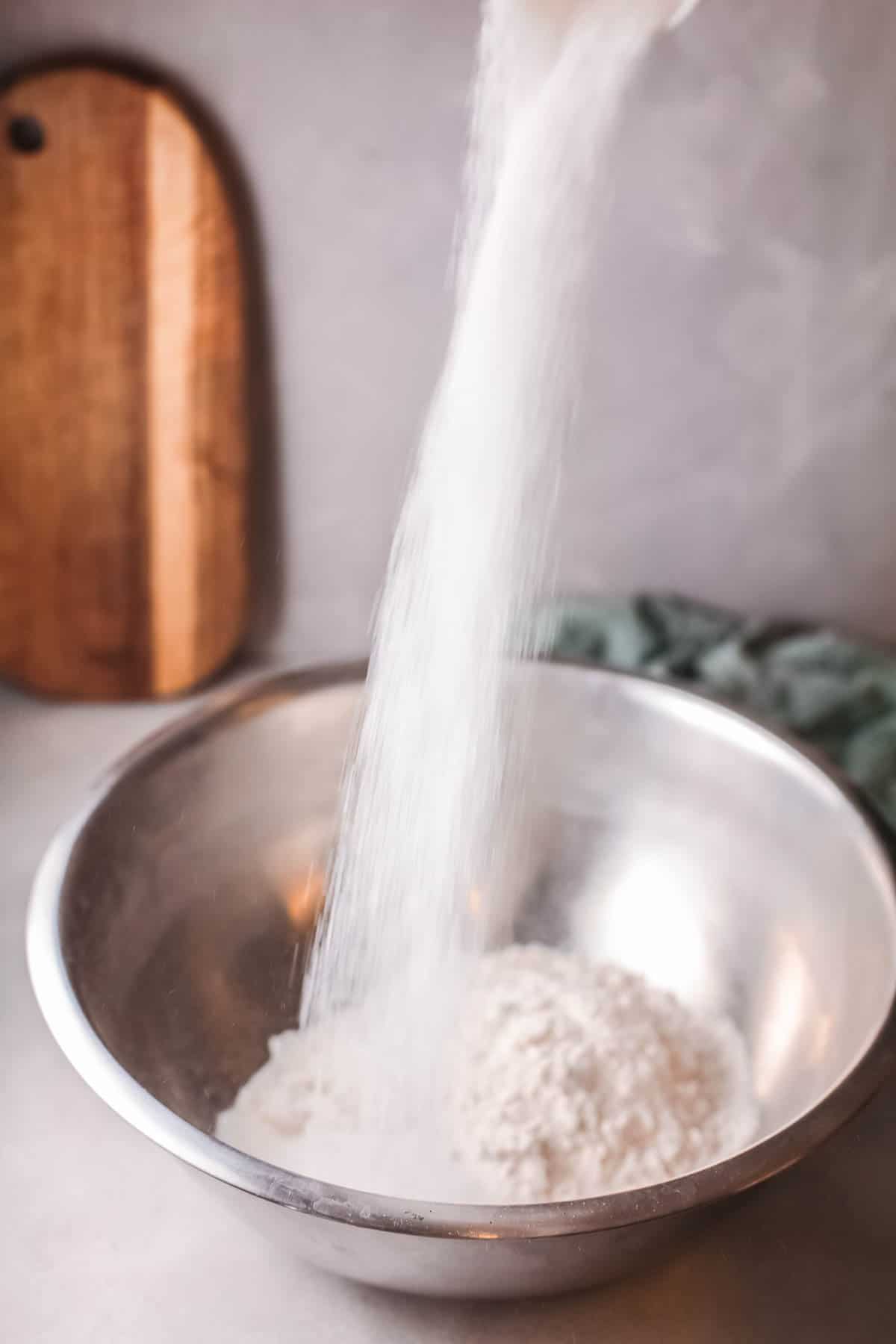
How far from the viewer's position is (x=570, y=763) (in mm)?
773

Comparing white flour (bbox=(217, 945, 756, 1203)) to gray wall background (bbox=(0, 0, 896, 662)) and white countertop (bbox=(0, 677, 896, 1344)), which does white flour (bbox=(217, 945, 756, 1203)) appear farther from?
gray wall background (bbox=(0, 0, 896, 662))

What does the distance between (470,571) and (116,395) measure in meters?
0.36

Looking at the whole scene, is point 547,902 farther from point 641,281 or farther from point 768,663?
point 641,281

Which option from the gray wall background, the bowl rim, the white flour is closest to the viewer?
the bowl rim

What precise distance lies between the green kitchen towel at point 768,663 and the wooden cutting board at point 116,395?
267mm

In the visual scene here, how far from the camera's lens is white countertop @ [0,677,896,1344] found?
51 centimetres

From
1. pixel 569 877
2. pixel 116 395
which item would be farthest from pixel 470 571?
pixel 116 395

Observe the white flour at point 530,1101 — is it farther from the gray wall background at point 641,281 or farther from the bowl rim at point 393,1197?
the gray wall background at point 641,281

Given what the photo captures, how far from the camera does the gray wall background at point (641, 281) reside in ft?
2.58

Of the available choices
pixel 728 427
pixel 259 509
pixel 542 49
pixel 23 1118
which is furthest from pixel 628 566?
pixel 23 1118

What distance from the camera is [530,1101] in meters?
0.58

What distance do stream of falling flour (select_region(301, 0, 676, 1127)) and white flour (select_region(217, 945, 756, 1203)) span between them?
20mm

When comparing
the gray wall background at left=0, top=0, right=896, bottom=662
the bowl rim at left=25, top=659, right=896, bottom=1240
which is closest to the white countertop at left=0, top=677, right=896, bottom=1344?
the bowl rim at left=25, top=659, right=896, bottom=1240

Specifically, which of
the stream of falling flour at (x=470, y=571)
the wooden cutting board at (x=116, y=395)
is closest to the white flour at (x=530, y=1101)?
the stream of falling flour at (x=470, y=571)
